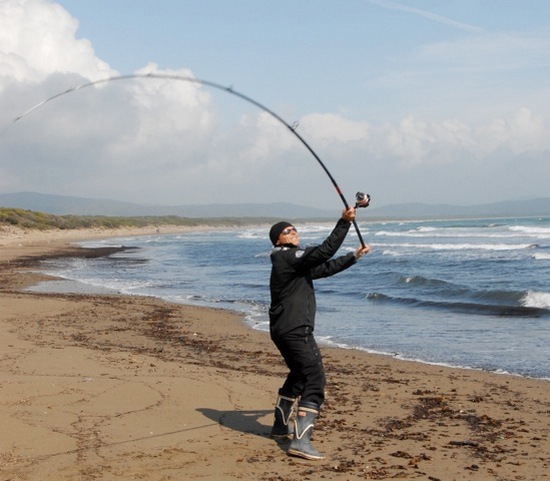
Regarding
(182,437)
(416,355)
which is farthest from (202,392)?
(416,355)

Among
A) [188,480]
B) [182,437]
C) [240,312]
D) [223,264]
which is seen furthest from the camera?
[223,264]

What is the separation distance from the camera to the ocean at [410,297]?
1183cm

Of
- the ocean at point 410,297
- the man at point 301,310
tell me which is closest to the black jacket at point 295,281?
the man at point 301,310

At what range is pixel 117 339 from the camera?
11.8m

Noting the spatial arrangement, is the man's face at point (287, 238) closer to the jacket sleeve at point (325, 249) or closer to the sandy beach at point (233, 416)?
the jacket sleeve at point (325, 249)

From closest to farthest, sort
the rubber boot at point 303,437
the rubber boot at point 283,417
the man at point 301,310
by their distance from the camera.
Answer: the rubber boot at point 303,437
the man at point 301,310
the rubber boot at point 283,417

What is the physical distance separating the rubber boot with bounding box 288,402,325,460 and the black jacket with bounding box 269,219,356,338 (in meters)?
0.60

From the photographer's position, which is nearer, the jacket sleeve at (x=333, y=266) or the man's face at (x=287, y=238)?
the jacket sleeve at (x=333, y=266)

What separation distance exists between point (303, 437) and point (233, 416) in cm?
129

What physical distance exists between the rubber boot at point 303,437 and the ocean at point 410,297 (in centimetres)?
494

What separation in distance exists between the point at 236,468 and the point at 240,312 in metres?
11.5

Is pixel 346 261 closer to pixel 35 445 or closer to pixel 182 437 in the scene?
pixel 182 437

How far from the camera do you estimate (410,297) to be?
760 inches

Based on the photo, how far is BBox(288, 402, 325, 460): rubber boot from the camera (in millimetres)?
5375
